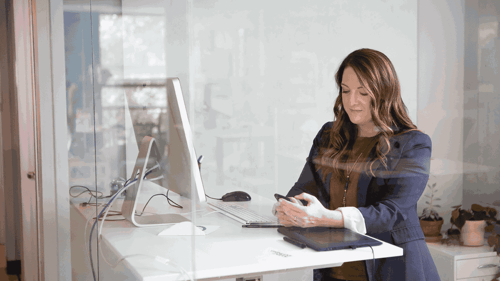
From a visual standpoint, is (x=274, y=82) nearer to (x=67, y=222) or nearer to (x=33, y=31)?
(x=67, y=222)

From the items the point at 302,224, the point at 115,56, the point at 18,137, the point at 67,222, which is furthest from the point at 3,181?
the point at 302,224

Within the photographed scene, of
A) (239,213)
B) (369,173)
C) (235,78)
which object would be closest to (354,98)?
(369,173)

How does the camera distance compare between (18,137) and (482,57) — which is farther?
(18,137)

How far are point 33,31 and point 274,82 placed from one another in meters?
1.54

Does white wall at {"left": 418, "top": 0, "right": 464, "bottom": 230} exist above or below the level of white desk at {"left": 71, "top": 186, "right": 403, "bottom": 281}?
above

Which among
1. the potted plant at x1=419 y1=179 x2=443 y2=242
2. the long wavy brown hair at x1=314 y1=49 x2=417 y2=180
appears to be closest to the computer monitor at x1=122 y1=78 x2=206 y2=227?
the long wavy brown hair at x1=314 y1=49 x2=417 y2=180

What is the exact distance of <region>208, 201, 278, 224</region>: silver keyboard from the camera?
3.29ft

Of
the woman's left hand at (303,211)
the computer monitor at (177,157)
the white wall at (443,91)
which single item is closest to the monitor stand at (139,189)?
the computer monitor at (177,157)

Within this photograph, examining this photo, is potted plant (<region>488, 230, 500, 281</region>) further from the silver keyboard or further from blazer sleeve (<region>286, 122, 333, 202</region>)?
the silver keyboard

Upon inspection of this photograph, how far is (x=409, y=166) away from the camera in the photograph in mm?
828

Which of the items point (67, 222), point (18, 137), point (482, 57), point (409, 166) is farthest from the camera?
point (18, 137)

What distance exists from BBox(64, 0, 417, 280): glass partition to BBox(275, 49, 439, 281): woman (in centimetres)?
3

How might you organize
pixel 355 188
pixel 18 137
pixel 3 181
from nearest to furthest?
pixel 355 188 < pixel 18 137 < pixel 3 181

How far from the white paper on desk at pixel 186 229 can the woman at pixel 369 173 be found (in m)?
0.22
